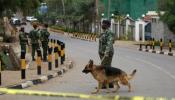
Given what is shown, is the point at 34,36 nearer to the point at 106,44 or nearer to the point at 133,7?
the point at 106,44

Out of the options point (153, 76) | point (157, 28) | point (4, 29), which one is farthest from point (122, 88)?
point (157, 28)

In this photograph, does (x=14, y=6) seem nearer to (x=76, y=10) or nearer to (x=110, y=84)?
(x=110, y=84)

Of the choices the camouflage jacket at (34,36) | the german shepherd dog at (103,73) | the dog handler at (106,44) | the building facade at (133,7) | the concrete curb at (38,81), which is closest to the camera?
the german shepherd dog at (103,73)

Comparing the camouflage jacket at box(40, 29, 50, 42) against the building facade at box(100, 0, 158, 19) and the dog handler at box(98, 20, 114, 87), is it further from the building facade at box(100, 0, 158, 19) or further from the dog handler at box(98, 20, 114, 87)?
the building facade at box(100, 0, 158, 19)

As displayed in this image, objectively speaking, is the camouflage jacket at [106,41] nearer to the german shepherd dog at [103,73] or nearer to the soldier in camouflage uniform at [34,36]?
the german shepherd dog at [103,73]

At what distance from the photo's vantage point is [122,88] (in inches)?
600

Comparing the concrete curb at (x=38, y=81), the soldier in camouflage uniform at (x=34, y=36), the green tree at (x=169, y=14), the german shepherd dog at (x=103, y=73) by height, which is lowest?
the concrete curb at (x=38, y=81)

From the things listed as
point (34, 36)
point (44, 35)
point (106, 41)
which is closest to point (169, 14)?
point (44, 35)

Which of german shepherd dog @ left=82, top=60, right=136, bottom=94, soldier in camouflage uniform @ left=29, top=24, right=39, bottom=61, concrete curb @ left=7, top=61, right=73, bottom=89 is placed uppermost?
soldier in camouflage uniform @ left=29, top=24, right=39, bottom=61

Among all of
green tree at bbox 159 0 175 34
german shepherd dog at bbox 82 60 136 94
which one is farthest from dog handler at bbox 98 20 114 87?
green tree at bbox 159 0 175 34

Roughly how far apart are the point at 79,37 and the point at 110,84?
58.2 m

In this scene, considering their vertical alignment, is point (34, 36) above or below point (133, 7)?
below

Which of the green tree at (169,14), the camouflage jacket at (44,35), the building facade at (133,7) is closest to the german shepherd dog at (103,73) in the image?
the camouflage jacket at (44,35)

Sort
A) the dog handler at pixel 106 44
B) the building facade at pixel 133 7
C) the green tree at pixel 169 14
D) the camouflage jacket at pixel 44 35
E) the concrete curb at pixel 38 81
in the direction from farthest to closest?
the building facade at pixel 133 7
the green tree at pixel 169 14
the camouflage jacket at pixel 44 35
the concrete curb at pixel 38 81
the dog handler at pixel 106 44
